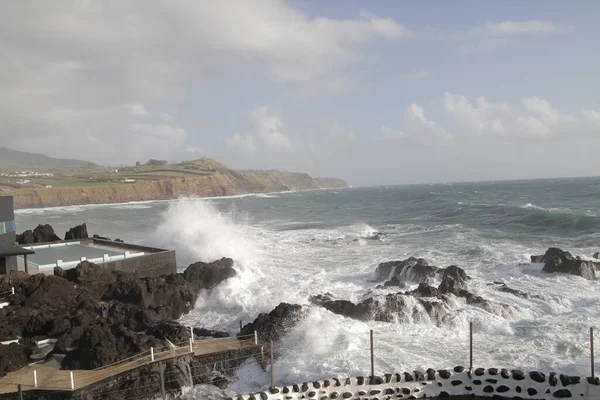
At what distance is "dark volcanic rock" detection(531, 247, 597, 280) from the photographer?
19109mm

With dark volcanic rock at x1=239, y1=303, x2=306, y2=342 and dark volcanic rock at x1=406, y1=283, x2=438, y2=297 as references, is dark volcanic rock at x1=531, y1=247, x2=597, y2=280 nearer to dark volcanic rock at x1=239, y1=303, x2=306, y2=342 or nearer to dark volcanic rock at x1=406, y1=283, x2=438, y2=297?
dark volcanic rock at x1=406, y1=283, x2=438, y2=297

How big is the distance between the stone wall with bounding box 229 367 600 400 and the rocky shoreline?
3.36 m

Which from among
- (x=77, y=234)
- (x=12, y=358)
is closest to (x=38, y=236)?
(x=77, y=234)

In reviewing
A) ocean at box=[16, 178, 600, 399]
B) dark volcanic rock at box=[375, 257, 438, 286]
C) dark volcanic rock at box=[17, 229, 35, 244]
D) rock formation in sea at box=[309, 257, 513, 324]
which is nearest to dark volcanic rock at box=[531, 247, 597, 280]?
ocean at box=[16, 178, 600, 399]

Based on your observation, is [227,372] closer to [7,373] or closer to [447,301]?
[7,373]

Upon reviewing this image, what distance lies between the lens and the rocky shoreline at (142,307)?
1099 centimetres

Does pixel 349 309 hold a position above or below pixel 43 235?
below

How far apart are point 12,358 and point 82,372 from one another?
5.85ft

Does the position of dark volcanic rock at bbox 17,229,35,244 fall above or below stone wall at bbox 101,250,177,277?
above

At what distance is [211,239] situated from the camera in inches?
1134

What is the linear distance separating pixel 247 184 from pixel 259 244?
16259 centimetres

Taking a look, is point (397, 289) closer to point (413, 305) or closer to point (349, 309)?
point (413, 305)

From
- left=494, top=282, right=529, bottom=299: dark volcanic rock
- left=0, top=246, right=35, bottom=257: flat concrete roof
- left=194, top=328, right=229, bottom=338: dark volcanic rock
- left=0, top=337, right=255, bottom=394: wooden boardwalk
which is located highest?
left=0, top=246, right=35, bottom=257: flat concrete roof

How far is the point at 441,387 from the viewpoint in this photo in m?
8.13
